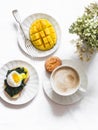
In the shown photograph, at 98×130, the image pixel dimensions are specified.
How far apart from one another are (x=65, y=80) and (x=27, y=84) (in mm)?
134

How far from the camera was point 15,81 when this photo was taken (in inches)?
51.4

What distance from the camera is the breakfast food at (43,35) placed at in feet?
4.40

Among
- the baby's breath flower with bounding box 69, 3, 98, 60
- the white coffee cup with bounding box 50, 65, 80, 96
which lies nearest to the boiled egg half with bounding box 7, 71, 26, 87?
the white coffee cup with bounding box 50, 65, 80, 96

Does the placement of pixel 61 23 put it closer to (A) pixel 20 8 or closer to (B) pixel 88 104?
(A) pixel 20 8

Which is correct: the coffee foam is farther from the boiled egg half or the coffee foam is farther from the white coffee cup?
the boiled egg half

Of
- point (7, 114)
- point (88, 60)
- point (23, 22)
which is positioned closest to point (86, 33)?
point (88, 60)

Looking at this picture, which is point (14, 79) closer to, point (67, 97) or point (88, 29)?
point (67, 97)

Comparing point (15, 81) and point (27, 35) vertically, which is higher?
point (27, 35)

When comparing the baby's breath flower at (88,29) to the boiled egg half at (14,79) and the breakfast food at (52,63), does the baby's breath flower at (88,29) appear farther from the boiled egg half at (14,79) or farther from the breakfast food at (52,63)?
the boiled egg half at (14,79)

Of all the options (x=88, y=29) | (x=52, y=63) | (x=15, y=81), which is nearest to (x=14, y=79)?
(x=15, y=81)

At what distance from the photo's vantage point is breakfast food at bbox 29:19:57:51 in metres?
1.34

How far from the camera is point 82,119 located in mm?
1329

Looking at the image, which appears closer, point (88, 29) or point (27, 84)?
point (88, 29)

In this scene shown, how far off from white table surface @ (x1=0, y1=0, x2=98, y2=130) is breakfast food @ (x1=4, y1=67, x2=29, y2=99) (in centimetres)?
4
